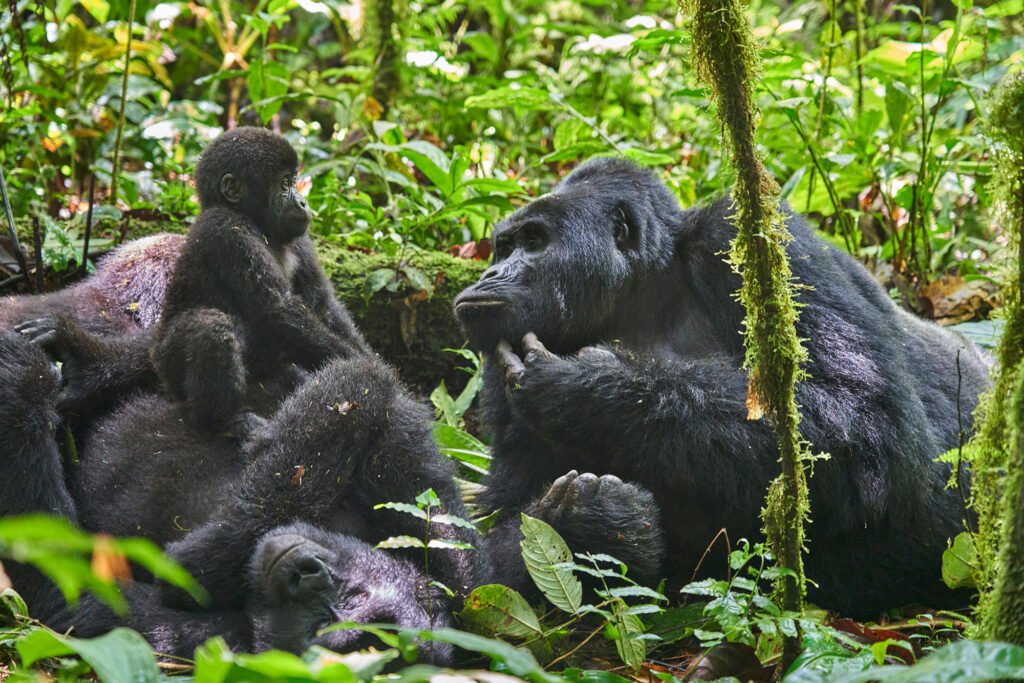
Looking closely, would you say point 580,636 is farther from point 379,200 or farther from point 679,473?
point 379,200

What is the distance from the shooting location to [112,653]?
5.39 feet

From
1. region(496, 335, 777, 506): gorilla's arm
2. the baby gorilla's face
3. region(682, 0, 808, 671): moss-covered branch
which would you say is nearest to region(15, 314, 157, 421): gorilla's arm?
the baby gorilla's face

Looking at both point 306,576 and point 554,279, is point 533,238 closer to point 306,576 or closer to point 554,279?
point 554,279

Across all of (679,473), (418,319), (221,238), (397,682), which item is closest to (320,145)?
(418,319)

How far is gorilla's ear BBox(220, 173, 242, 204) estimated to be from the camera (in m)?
4.22

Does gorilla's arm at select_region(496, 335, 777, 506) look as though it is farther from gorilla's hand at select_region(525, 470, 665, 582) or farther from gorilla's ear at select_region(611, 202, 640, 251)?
gorilla's ear at select_region(611, 202, 640, 251)

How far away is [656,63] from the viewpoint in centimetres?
907

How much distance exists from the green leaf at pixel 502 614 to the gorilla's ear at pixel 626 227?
1.67 metres

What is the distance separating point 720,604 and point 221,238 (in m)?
2.40

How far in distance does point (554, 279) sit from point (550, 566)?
142 cm

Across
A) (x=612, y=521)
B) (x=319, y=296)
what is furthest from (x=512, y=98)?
(x=612, y=521)

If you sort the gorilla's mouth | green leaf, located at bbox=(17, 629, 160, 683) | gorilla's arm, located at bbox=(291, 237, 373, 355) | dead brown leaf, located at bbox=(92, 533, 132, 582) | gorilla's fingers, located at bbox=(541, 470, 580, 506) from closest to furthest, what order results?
dead brown leaf, located at bbox=(92, 533, 132, 582), green leaf, located at bbox=(17, 629, 160, 683), gorilla's fingers, located at bbox=(541, 470, 580, 506), the gorilla's mouth, gorilla's arm, located at bbox=(291, 237, 373, 355)

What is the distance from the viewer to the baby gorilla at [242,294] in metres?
3.65

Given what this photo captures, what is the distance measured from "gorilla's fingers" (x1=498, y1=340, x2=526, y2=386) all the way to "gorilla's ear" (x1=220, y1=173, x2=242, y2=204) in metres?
1.26
